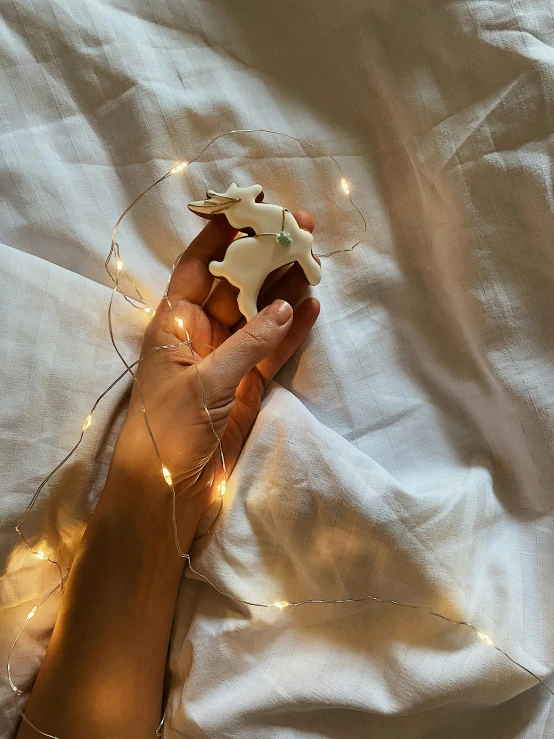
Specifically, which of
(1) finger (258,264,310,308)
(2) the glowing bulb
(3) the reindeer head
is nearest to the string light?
(1) finger (258,264,310,308)

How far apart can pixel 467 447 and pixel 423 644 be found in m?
0.30

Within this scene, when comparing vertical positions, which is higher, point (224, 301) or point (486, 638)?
point (224, 301)

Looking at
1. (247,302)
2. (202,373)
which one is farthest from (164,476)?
(247,302)

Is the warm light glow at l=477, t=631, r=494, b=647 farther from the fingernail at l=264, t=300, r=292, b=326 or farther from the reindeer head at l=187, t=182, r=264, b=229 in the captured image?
the reindeer head at l=187, t=182, r=264, b=229

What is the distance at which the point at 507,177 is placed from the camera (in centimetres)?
85

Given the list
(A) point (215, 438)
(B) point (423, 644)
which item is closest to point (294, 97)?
(A) point (215, 438)

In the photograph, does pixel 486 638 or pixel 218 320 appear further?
pixel 218 320

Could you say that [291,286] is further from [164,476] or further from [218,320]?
[164,476]

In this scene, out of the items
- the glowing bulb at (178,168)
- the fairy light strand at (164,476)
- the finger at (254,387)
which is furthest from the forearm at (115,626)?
the glowing bulb at (178,168)

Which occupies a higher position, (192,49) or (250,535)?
(192,49)

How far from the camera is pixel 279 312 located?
808mm

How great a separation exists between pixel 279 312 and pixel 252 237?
0.12 metres

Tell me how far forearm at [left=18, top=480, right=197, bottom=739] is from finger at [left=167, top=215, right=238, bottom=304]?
0.30 meters

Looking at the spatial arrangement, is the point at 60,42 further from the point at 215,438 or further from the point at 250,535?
the point at 250,535
